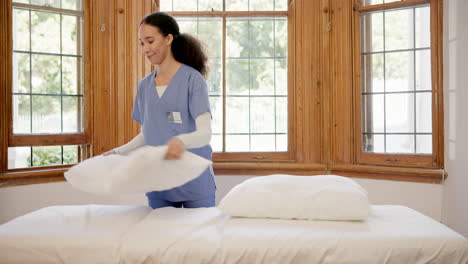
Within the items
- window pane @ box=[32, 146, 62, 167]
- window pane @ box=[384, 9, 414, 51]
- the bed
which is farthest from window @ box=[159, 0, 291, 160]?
the bed

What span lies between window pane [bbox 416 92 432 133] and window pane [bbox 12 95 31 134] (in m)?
2.88

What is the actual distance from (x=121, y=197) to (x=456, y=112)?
2.52 meters

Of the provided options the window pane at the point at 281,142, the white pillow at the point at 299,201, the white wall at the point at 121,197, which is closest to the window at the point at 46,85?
the white wall at the point at 121,197

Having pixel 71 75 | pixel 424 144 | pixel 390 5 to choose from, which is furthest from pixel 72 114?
pixel 424 144

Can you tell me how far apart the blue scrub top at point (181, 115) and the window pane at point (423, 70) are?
2006mm

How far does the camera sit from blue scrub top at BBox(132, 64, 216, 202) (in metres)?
1.94

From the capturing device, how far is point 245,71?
3.70m

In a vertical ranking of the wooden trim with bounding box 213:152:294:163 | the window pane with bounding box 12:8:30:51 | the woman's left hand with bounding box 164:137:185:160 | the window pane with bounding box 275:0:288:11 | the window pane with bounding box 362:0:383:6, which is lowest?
the wooden trim with bounding box 213:152:294:163

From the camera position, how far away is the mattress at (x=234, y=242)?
54.5 inches

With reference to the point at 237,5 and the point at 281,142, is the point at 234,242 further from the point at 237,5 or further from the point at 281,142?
the point at 237,5

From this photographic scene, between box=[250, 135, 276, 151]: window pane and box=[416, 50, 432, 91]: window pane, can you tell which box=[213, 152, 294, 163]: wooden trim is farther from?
box=[416, 50, 432, 91]: window pane

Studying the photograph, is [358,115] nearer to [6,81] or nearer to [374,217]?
[374,217]

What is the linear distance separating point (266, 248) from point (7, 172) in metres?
2.41

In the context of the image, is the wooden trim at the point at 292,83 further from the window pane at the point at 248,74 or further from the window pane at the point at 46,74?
the window pane at the point at 46,74
